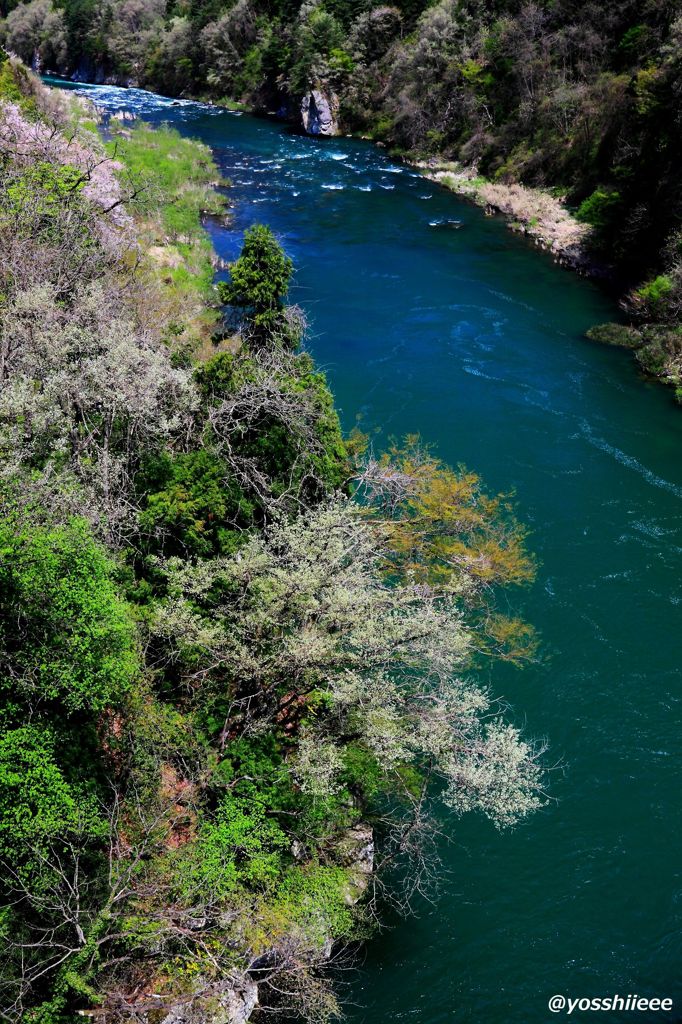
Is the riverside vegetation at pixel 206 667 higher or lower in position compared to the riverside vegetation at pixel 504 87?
lower

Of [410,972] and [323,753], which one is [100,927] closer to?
[323,753]

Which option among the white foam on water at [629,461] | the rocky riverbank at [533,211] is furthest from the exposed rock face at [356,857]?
the rocky riverbank at [533,211]

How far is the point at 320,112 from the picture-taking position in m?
70.2

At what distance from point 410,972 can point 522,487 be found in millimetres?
15486

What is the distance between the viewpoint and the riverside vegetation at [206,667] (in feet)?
35.5

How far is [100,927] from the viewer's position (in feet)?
34.3

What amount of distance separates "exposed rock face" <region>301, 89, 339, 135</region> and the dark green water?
2565 centimetres

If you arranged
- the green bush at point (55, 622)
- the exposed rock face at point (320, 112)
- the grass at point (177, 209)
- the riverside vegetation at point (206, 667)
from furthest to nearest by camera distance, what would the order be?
1. the exposed rock face at point (320, 112)
2. the grass at point (177, 209)
3. the green bush at point (55, 622)
4. the riverside vegetation at point (206, 667)

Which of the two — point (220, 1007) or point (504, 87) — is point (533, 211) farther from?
point (220, 1007)

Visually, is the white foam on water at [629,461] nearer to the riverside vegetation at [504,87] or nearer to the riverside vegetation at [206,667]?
the riverside vegetation at [504,87]

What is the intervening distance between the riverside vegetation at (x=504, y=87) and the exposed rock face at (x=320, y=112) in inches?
20.2

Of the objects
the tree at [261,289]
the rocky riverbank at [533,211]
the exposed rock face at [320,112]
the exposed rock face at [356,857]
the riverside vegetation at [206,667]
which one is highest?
the exposed rock face at [320,112]

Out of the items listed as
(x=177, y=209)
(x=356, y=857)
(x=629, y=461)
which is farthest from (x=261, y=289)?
(x=177, y=209)

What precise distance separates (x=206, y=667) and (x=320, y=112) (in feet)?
230
